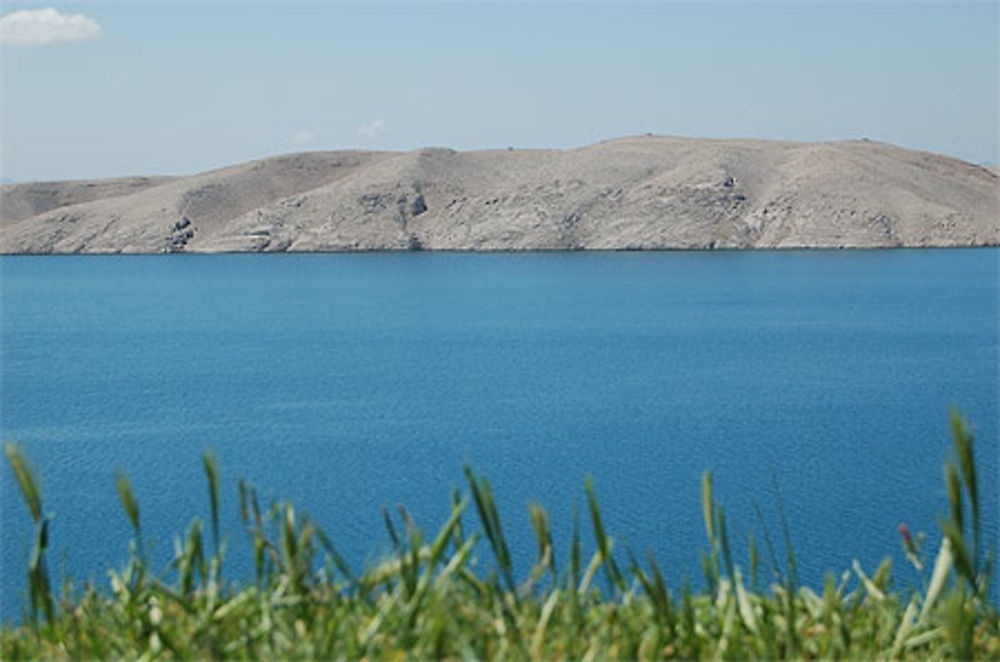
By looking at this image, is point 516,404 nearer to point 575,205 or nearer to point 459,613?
point 459,613

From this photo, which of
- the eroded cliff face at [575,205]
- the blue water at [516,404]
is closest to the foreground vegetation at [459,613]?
the blue water at [516,404]

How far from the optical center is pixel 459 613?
3.39 m

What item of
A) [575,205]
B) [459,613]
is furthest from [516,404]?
[575,205]

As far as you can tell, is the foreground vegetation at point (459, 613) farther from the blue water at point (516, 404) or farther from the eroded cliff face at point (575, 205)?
the eroded cliff face at point (575, 205)

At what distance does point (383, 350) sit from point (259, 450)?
1803 centimetres

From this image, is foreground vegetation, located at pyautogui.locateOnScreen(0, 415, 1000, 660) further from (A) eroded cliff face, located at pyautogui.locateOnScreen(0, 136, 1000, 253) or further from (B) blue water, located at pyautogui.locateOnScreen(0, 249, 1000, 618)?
(A) eroded cliff face, located at pyautogui.locateOnScreen(0, 136, 1000, 253)

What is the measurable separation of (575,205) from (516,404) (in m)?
73.4

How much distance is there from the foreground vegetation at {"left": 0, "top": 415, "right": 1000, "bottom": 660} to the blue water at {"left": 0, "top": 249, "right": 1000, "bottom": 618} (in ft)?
1.88

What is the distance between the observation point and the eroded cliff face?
334 feet

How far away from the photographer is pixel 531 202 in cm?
10812

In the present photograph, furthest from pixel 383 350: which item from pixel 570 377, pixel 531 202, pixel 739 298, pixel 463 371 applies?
pixel 531 202

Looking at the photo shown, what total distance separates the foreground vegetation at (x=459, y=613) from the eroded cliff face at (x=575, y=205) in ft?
324

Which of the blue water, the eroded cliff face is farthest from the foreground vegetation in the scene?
the eroded cliff face

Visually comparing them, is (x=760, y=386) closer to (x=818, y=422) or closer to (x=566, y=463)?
(x=818, y=422)
